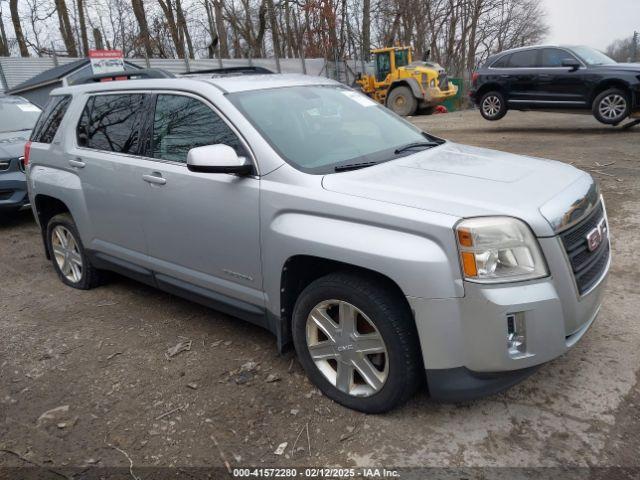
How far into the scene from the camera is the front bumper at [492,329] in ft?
7.66

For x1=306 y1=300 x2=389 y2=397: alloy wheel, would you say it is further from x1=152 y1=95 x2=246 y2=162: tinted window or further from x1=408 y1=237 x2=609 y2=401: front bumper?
x1=152 y1=95 x2=246 y2=162: tinted window

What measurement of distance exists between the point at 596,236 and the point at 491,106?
12000 millimetres

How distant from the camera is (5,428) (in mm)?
2910

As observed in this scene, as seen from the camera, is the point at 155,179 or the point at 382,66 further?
the point at 382,66

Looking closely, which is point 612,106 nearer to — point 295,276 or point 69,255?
point 295,276

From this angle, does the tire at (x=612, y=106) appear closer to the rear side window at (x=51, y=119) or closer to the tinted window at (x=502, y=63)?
the tinted window at (x=502, y=63)

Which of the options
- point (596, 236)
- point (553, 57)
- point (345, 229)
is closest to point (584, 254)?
point (596, 236)

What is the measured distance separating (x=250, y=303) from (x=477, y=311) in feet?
4.61

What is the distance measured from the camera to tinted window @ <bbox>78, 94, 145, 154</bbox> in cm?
386

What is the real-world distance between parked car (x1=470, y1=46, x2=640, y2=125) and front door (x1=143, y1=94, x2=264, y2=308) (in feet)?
35.8

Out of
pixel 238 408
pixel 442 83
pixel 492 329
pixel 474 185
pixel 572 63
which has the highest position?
pixel 572 63

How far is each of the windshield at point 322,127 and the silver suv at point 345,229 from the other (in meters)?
0.01

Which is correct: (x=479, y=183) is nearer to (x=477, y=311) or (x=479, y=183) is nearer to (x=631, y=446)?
(x=477, y=311)

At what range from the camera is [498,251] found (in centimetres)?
236
